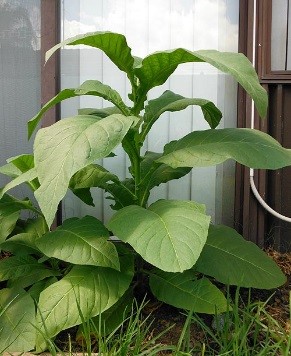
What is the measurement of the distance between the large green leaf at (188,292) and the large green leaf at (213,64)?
601 mm

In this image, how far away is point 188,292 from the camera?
6.19 feet

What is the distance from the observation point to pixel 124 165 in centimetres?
289

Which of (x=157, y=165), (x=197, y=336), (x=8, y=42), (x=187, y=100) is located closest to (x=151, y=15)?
(x=8, y=42)

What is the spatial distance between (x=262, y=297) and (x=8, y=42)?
1745mm

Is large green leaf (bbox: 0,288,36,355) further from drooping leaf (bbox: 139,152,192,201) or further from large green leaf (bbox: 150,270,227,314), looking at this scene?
drooping leaf (bbox: 139,152,192,201)

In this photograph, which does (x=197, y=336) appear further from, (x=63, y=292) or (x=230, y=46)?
(x=230, y=46)

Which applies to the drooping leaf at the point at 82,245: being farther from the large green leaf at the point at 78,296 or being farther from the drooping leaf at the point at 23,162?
the drooping leaf at the point at 23,162

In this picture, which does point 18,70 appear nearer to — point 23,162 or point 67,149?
point 23,162

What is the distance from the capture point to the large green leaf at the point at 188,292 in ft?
5.99

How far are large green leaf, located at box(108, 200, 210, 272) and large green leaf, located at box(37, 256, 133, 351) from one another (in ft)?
0.68

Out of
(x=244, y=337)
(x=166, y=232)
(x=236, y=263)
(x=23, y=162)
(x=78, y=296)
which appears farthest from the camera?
(x=23, y=162)

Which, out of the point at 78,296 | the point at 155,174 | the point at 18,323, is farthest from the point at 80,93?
the point at 18,323

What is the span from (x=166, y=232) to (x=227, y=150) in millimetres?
389

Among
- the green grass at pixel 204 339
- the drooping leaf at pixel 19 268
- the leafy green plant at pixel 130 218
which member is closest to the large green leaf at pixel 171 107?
the leafy green plant at pixel 130 218
